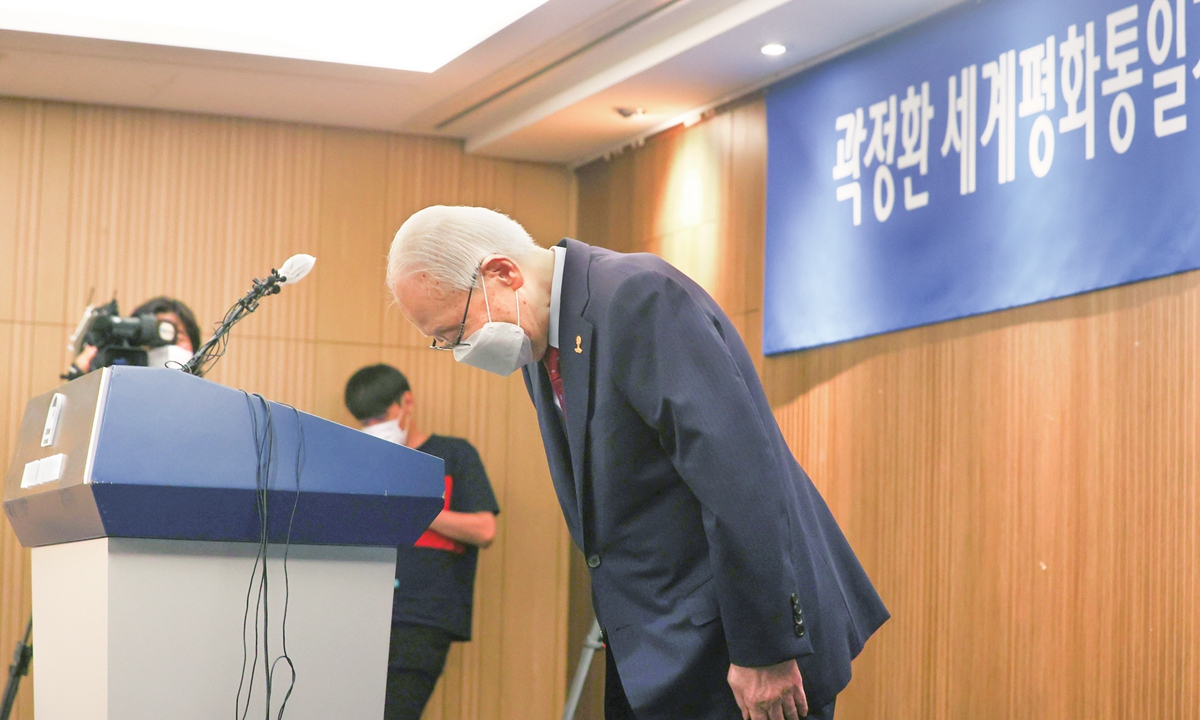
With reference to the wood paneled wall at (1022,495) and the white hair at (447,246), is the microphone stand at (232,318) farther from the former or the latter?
the wood paneled wall at (1022,495)

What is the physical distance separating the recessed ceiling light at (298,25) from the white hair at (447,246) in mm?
2400

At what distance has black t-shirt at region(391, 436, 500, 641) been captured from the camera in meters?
4.31

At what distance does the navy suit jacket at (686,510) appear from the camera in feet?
5.78

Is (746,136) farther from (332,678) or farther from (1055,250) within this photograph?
(332,678)

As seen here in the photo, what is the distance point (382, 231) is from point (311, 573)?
353 centimetres

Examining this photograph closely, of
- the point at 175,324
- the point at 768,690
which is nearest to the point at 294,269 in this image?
→ the point at 768,690

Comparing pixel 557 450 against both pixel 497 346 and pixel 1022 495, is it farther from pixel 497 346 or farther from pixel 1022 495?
pixel 1022 495

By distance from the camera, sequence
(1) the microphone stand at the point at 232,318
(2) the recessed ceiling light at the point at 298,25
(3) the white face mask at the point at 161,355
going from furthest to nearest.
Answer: (2) the recessed ceiling light at the point at 298,25 < (3) the white face mask at the point at 161,355 < (1) the microphone stand at the point at 232,318

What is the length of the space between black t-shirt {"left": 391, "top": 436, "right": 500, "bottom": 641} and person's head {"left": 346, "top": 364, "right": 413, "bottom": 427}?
1.02 ft

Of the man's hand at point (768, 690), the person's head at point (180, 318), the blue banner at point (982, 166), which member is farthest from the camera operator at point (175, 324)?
the man's hand at point (768, 690)

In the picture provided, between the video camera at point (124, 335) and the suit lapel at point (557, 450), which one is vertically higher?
the video camera at point (124, 335)

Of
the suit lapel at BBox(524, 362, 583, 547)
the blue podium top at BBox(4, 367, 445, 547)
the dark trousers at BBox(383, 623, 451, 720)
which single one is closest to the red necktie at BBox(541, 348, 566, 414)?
the suit lapel at BBox(524, 362, 583, 547)

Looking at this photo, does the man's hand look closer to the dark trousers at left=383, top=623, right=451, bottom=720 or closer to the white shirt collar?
the white shirt collar

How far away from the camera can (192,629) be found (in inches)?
77.3
